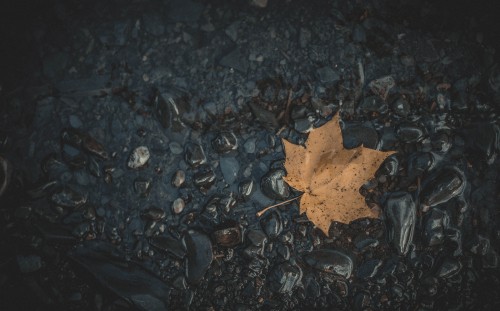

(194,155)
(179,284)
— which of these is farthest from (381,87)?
(179,284)

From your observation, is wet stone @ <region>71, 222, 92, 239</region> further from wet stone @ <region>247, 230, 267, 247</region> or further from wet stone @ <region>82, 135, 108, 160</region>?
wet stone @ <region>247, 230, 267, 247</region>

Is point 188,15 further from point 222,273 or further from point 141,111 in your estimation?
point 222,273

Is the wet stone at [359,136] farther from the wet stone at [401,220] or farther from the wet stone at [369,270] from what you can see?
the wet stone at [369,270]

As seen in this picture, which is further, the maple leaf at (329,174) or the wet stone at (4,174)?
the wet stone at (4,174)

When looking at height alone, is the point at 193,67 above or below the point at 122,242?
above

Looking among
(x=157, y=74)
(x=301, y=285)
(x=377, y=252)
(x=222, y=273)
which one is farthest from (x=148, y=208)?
(x=377, y=252)

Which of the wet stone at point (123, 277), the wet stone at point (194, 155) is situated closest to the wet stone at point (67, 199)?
the wet stone at point (123, 277)
